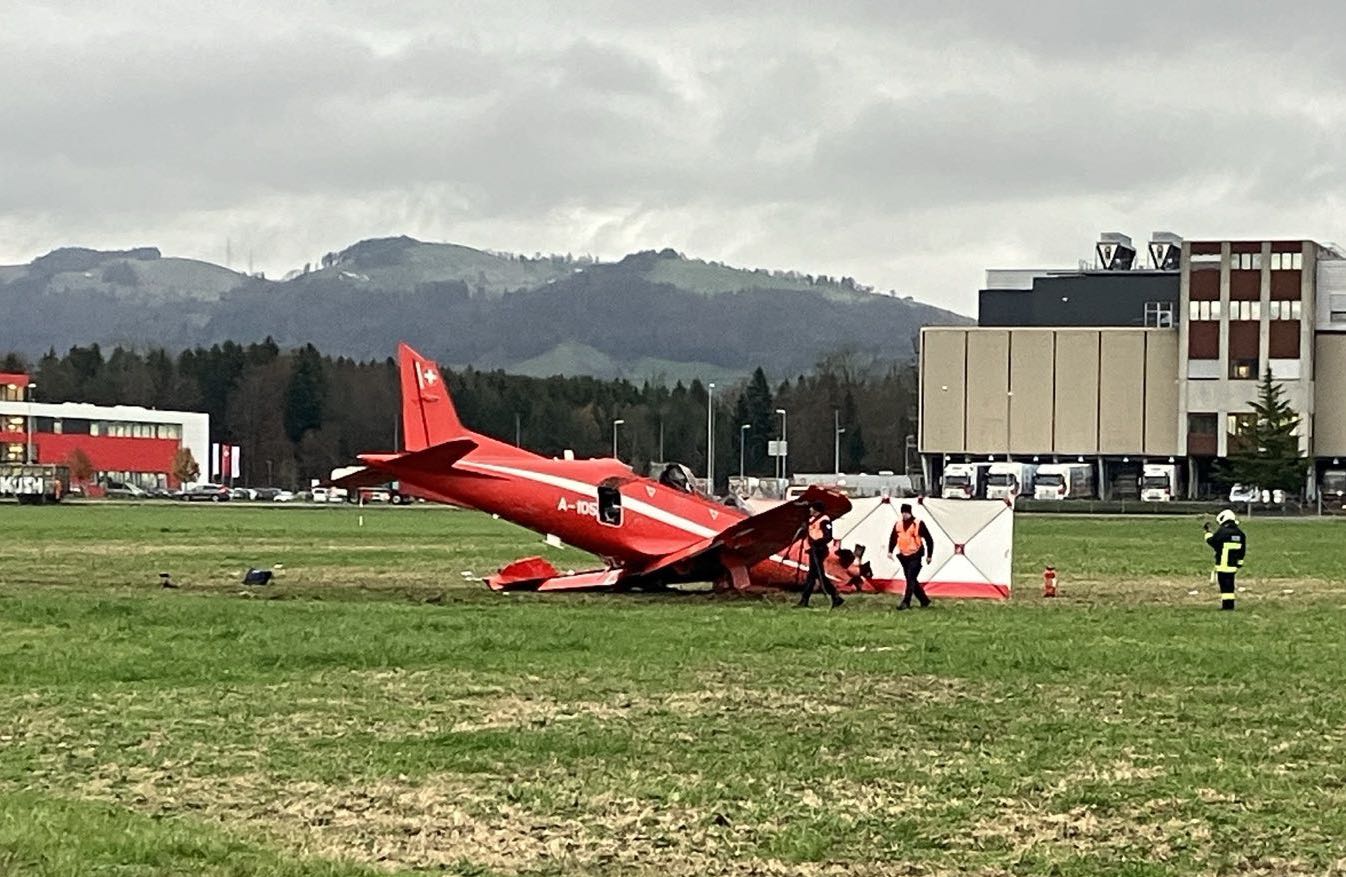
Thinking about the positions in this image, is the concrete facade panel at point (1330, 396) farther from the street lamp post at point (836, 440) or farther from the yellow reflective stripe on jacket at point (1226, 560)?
the yellow reflective stripe on jacket at point (1226, 560)

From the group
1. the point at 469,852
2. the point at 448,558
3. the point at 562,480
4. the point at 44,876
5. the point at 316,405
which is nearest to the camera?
the point at 44,876

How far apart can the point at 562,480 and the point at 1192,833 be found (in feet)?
70.3

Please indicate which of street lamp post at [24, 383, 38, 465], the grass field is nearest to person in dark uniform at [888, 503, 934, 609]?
the grass field

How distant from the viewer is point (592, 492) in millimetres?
31875

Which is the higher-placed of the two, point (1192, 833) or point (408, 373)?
point (408, 373)

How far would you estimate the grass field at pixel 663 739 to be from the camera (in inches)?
421

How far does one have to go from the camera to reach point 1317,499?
119m

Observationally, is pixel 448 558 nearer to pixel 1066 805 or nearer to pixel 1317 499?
pixel 1066 805

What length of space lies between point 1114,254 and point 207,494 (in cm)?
6252

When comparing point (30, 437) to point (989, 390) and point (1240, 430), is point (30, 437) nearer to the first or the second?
point (989, 390)

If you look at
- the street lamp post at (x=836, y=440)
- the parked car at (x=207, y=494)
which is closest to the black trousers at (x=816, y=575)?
the parked car at (x=207, y=494)

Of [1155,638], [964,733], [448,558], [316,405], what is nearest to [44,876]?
[964,733]

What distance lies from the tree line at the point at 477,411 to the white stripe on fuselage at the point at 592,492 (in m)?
133

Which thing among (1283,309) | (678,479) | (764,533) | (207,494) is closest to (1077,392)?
(1283,309)
